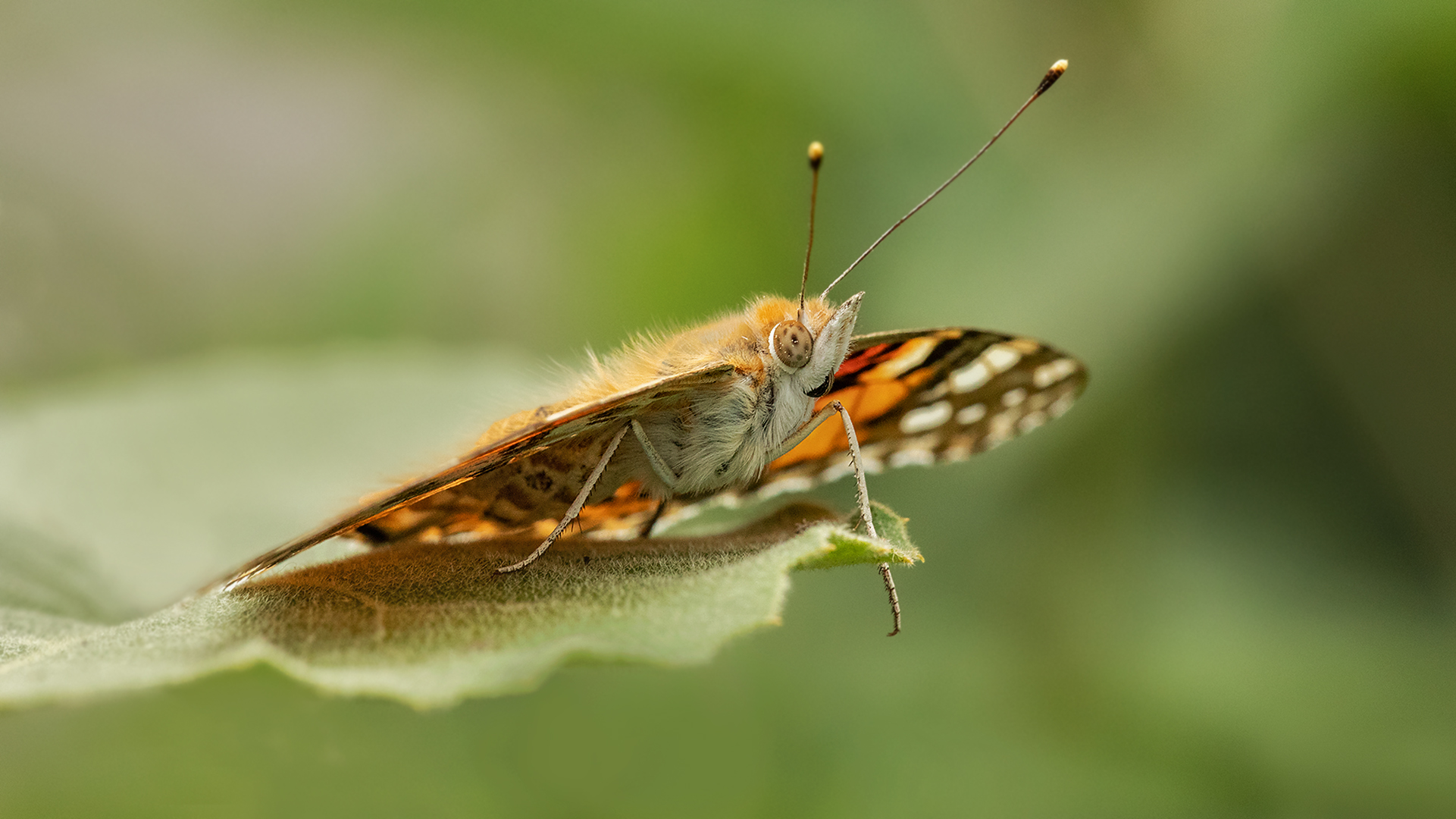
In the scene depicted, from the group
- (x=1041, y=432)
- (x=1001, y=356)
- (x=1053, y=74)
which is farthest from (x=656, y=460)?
(x=1041, y=432)

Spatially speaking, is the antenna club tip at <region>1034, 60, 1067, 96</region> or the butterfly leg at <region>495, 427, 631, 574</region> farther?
the antenna club tip at <region>1034, 60, 1067, 96</region>

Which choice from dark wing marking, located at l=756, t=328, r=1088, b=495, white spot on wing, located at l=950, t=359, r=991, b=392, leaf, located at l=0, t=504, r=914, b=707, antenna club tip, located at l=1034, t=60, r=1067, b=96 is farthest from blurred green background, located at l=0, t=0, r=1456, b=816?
antenna club tip, located at l=1034, t=60, r=1067, b=96

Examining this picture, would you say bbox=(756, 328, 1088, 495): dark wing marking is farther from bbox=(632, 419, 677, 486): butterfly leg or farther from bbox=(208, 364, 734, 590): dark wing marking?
bbox=(208, 364, 734, 590): dark wing marking

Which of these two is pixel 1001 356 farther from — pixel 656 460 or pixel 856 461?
pixel 656 460

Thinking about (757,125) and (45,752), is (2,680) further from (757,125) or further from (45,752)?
(757,125)

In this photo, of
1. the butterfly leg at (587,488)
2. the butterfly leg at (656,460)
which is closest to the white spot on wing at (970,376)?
the butterfly leg at (656,460)

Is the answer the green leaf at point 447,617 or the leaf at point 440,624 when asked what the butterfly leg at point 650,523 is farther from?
the leaf at point 440,624

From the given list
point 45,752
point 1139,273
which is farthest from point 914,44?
point 45,752
